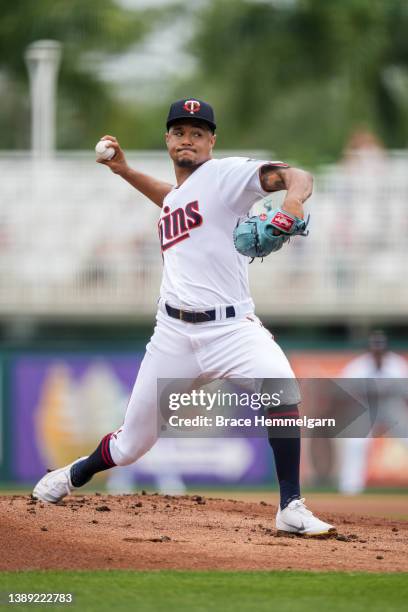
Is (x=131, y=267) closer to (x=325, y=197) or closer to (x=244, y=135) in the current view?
(x=325, y=197)

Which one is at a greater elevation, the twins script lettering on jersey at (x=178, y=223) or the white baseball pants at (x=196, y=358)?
the twins script lettering on jersey at (x=178, y=223)

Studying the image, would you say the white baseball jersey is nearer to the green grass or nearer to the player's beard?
the player's beard

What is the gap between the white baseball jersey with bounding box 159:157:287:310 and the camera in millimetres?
5934

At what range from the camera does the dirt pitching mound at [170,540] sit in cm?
556

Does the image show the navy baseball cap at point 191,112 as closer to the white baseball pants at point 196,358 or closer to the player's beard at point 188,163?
the player's beard at point 188,163

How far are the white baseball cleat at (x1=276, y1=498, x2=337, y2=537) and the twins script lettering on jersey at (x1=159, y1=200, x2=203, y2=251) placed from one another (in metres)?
1.35

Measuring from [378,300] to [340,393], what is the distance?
1074 millimetres

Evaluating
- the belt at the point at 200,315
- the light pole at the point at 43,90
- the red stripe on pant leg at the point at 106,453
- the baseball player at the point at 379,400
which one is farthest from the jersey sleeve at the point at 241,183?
the light pole at the point at 43,90

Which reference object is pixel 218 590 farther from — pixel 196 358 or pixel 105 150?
pixel 105 150

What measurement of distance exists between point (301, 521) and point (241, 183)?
1.61 metres

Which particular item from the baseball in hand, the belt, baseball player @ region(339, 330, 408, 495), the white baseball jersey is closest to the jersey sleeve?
the white baseball jersey

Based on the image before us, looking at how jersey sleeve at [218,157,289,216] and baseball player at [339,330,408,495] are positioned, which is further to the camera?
baseball player at [339,330,408,495]

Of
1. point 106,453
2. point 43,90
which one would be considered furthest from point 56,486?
point 43,90

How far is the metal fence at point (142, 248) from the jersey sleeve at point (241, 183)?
718cm
